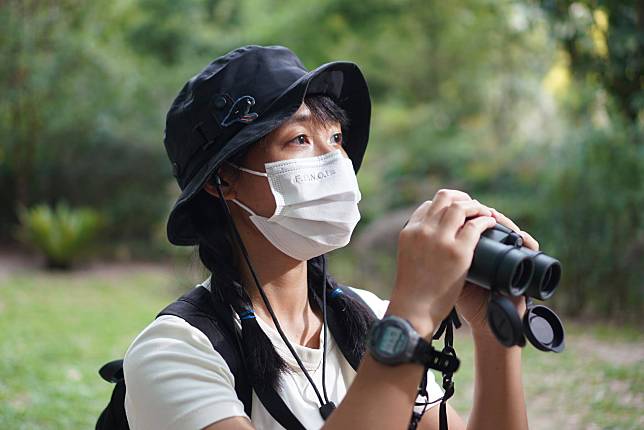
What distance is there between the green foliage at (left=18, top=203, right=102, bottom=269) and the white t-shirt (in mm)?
10217

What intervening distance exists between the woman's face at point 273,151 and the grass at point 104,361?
3.38m

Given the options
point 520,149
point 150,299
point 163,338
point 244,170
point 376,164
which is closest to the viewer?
point 163,338

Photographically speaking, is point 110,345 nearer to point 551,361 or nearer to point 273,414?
point 551,361

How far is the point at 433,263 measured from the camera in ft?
4.39

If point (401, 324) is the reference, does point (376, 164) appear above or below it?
below

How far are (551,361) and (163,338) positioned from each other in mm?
5157

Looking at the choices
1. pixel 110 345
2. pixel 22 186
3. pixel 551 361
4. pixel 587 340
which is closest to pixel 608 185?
pixel 587 340

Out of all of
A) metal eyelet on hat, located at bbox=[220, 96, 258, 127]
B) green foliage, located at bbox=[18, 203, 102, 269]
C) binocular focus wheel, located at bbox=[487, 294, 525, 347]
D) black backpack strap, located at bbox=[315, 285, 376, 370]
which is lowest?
green foliage, located at bbox=[18, 203, 102, 269]

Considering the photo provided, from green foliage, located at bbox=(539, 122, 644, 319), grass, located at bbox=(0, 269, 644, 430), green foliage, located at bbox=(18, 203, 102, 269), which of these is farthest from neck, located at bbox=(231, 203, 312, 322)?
green foliage, located at bbox=(18, 203, 102, 269)

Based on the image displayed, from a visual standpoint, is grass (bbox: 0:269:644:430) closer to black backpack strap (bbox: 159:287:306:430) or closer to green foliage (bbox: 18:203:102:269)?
green foliage (bbox: 18:203:102:269)

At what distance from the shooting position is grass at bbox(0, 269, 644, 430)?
16.0 feet

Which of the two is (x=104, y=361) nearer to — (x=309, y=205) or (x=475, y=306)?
(x=309, y=205)

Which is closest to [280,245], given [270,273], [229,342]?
[270,273]

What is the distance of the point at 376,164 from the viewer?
41.5 ft
